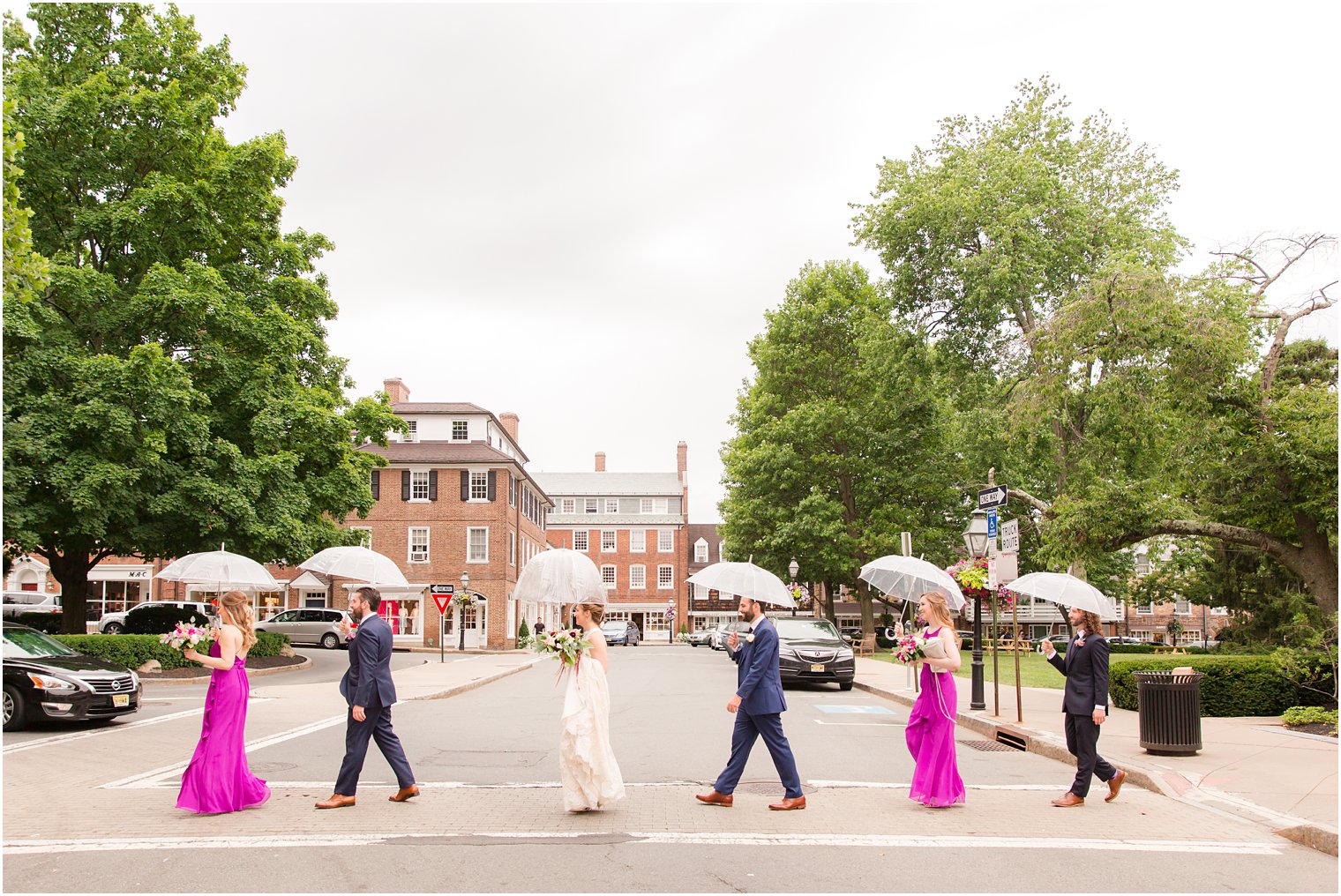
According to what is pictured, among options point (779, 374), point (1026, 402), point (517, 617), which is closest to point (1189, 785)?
point (1026, 402)

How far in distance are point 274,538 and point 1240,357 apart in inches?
786

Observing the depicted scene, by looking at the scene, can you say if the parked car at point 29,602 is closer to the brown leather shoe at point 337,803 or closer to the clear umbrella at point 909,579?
the brown leather shoe at point 337,803

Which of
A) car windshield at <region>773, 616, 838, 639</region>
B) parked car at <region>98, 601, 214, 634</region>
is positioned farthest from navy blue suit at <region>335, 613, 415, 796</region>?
parked car at <region>98, 601, 214, 634</region>

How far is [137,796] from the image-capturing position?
30.3ft

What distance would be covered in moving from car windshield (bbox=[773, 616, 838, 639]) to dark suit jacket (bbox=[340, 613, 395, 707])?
16.9 m

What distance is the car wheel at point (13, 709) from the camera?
45.6ft

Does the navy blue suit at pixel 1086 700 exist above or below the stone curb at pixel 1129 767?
above

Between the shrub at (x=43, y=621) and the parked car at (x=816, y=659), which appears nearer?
the parked car at (x=816, y=659)

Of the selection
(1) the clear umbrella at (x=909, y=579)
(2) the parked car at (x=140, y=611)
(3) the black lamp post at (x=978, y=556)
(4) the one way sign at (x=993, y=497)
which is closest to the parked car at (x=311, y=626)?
(2) the parked car at (x=140, y=611)

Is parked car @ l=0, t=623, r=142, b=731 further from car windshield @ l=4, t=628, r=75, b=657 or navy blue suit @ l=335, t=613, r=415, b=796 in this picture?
navy blue suit @ l=335, t=613, r=415, b=796

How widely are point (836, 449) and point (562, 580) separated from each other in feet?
115

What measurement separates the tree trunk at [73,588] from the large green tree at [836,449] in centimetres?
2419

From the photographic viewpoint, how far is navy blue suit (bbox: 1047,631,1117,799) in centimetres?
879

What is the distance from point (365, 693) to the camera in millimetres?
8188
